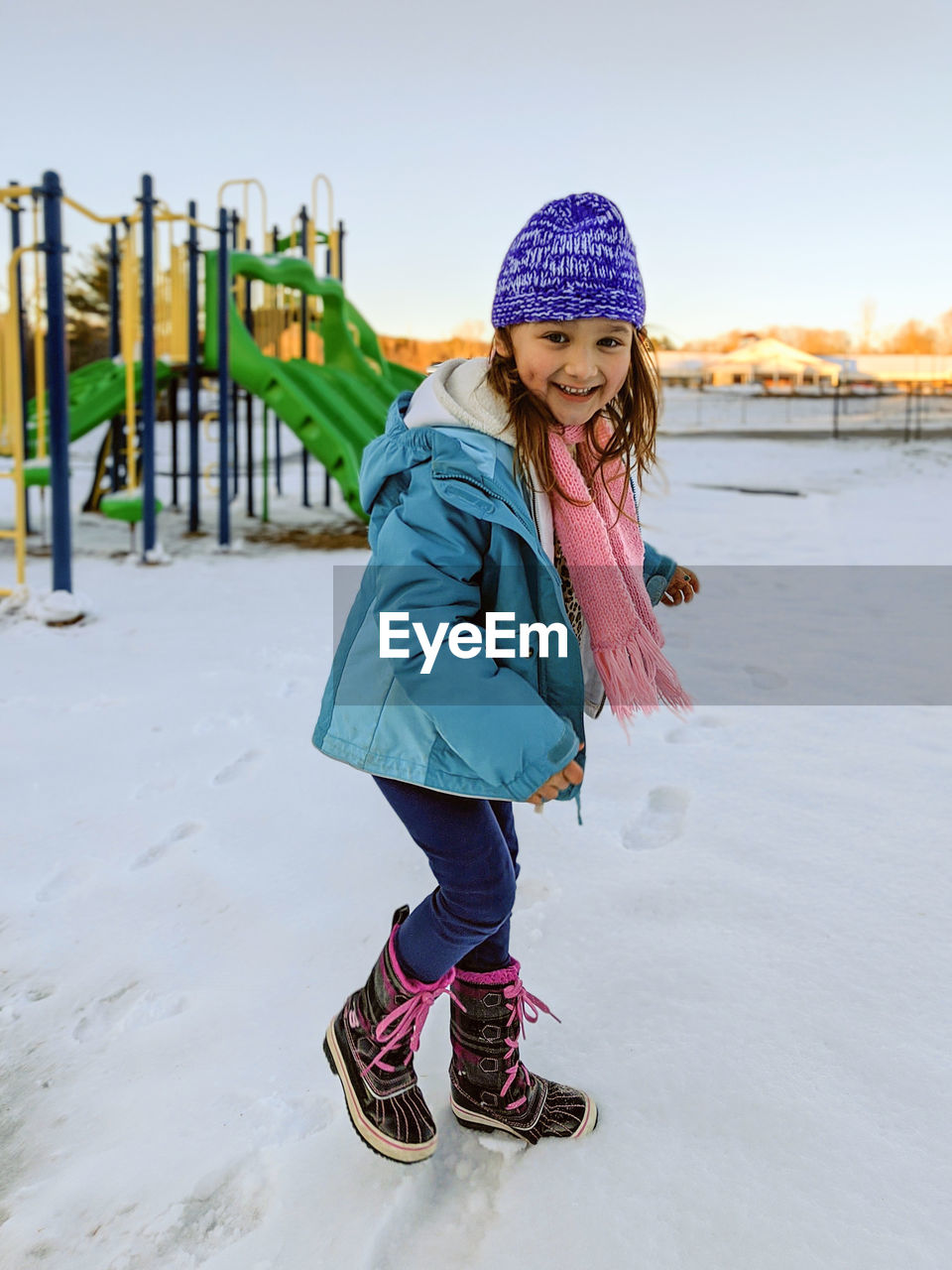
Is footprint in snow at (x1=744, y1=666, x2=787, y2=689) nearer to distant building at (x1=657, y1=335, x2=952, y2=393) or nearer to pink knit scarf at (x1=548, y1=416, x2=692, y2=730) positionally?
pink knit scarf at (x1=548, y1=416, x2=692, y2=730)

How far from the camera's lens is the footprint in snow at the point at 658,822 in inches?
103

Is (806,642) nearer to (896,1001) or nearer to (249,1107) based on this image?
(896,1001)

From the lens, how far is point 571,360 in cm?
148

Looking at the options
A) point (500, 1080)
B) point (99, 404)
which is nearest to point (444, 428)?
point (500, 1080)

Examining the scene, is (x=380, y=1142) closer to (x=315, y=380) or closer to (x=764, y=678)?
(x=764, y=678)

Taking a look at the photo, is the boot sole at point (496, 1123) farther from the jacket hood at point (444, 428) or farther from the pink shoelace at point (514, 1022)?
the jacket hood at point (444, 428)

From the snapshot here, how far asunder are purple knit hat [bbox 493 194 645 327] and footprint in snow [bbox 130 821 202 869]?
1.63 metres

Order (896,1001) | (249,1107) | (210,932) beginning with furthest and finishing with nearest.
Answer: (210,932) < (896,1001) < (249,1107)

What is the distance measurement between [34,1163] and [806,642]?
392 centimetres

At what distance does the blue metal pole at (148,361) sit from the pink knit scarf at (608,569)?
17.8ft

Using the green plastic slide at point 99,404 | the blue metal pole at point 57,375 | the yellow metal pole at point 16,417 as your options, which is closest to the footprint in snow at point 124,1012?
the blue metal pole at point 57,375

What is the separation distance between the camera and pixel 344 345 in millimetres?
9516

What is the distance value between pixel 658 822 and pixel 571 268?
169 cm

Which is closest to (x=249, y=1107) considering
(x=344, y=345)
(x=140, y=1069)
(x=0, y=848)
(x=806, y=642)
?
(x=140, y=1069)
